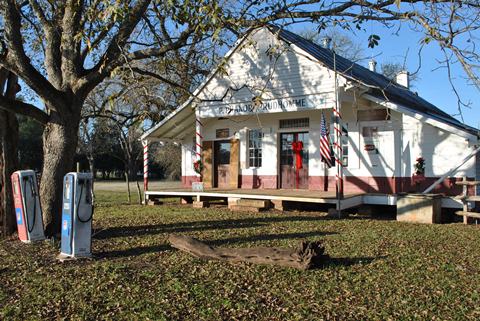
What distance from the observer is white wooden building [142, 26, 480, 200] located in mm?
14500

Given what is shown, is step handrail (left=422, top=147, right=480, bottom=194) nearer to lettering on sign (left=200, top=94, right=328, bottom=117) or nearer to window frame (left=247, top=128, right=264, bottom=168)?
lettering on sign (left=200, top=94, right=328, bottom=117)

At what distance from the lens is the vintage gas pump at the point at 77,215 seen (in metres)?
7.61

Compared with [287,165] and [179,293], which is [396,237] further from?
[287,165]

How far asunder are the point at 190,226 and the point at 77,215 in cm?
420

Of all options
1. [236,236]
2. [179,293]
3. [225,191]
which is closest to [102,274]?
[179,293]

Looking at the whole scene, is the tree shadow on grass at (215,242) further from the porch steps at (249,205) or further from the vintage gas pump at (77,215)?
the porch steps at (249,205)

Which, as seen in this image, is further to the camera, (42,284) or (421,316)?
(42,284)

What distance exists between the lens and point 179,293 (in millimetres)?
5887

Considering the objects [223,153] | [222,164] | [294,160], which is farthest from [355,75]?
[222,164]

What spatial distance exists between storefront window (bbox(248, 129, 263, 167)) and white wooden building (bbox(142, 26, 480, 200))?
0.13 feet

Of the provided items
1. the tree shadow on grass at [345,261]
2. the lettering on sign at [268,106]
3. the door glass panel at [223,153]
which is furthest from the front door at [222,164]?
the tree shadow on grass at [345,261]

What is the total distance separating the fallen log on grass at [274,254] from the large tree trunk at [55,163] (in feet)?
10.9

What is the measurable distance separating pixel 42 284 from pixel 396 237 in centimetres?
715

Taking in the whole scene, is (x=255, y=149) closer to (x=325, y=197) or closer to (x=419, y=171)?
(x=325, y=197)
